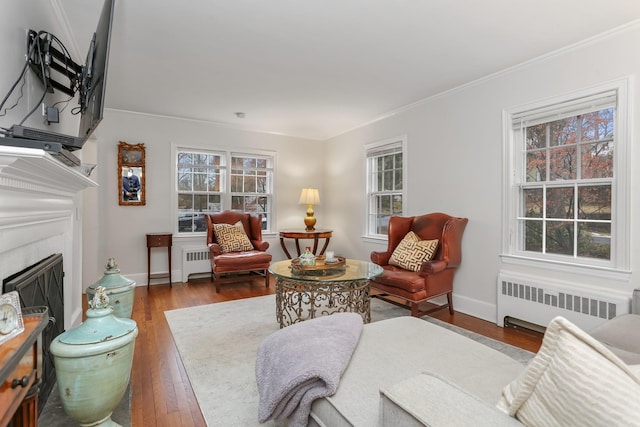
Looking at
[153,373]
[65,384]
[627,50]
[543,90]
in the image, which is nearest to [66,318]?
[153,373]

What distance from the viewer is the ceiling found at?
2.24 meters

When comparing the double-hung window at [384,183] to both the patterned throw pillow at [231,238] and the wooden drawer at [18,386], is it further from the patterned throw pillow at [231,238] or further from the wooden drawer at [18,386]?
the wooden drawer at [18,386]

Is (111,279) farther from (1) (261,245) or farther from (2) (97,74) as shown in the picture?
(1) (261,245)

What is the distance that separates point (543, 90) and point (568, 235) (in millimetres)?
1300

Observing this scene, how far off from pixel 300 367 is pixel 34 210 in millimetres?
Answer: 1544

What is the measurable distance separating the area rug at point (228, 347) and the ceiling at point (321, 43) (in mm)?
2464

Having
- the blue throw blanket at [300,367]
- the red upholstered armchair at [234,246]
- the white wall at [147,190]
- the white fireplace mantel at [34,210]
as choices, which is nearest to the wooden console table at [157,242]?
the white wall at [147,190]

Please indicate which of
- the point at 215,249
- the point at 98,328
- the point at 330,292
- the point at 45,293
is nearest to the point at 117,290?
the point at 45,293

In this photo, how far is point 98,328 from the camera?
5.26ft

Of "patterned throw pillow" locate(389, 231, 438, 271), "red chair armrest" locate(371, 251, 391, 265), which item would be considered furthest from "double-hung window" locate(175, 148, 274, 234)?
"patterned throw pillow" locate(389, 231, 438, 271)

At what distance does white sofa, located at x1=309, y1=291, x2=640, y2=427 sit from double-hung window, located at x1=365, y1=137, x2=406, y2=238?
2.86 m

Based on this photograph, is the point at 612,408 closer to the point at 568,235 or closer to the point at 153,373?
the point at 153,373

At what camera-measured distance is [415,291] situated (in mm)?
3055

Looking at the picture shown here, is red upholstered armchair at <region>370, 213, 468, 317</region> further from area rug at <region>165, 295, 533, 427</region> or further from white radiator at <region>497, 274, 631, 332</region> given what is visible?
white radiator at <region>497, 274, 631, 332</region>
